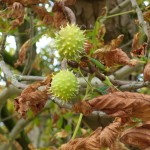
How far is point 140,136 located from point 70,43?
33 cm

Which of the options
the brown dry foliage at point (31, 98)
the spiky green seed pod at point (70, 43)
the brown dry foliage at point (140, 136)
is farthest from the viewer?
the brown dry foliage at point (31, 98)

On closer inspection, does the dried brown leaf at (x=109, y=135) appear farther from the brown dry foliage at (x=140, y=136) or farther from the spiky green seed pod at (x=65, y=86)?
the spiky green seed pod at (x=65, y=86)

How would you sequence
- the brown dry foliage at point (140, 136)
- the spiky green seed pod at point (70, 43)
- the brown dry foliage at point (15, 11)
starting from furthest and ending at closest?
the brown dry foliage at point (15, 11) → the spiky green seed pod at point (70, 43) → the brown dry foliage at point (140, 136)

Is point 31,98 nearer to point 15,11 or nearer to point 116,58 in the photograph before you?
point 116,58

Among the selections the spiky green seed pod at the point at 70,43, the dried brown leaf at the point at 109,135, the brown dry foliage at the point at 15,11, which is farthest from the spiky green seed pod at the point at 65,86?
the brown dry foliage at the point at 15,11

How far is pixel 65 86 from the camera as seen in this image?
1.25 m

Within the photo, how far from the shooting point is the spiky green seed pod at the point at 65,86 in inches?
49.1

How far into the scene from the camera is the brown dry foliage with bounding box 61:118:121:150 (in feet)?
3.59

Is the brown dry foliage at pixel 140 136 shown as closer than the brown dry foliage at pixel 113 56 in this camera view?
Yes

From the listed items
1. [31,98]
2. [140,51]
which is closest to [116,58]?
[140,51]

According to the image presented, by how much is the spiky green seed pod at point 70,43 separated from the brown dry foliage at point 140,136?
257mm

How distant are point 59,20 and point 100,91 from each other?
38 centimetres

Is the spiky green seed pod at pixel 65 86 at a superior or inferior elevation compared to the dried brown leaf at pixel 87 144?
superior

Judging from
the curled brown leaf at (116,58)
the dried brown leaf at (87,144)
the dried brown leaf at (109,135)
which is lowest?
the dried brown leaf at (87,144)
